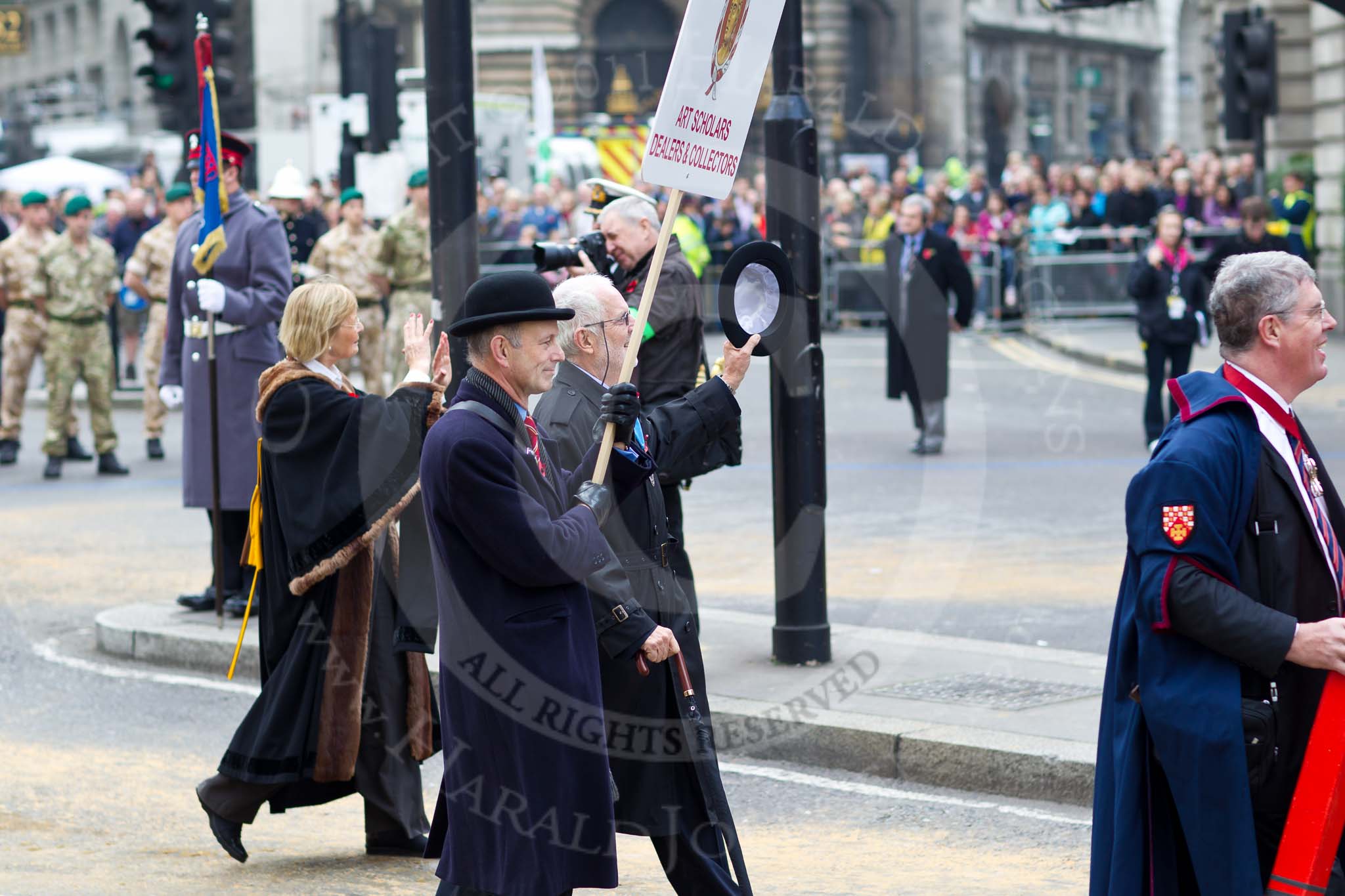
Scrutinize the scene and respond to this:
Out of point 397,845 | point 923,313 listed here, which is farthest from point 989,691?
point 923,313

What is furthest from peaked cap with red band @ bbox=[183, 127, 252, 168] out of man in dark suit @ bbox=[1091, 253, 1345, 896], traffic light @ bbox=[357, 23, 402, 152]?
traffic light @ bbox=[357, 23, 402, 152]

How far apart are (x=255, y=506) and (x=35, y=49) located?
77228mm

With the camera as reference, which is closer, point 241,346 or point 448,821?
point 448,821

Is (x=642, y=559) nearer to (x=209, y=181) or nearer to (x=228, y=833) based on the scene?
(x=228, y=833)

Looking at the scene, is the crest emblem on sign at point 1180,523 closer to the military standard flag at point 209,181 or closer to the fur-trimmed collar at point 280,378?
the fur-trimmed collar at point 280,378

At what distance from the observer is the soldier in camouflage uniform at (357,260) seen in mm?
16531

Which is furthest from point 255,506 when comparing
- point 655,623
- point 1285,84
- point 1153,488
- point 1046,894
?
point 1285,84

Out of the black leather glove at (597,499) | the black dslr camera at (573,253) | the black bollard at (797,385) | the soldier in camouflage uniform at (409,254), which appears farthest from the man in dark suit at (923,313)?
the black leather glove at (597,499)

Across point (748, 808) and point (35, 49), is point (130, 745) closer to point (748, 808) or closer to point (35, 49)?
point (748, 808)

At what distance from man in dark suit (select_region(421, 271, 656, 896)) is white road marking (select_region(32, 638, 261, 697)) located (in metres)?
3.99

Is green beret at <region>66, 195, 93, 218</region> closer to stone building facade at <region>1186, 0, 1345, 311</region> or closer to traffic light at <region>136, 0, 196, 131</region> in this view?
traffic light at <region>136, 0, 196, 131</region>

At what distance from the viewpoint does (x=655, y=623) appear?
4.84 meters

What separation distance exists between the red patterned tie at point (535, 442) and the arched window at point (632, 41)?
49.3 metres

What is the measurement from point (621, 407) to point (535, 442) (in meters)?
0.24
